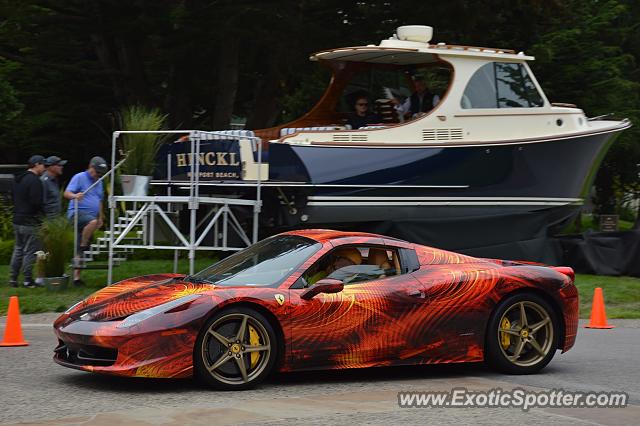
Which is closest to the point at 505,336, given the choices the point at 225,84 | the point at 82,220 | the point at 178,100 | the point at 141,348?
the point at 141,348

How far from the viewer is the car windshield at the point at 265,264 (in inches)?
341

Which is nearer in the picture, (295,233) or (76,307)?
(76,307)

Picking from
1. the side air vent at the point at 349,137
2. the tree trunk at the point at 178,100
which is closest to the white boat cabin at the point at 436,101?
the side air vent at the point at 349,137

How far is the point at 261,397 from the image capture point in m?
8.03

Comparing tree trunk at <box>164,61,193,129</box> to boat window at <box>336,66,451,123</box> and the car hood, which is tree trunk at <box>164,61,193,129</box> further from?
the car hood

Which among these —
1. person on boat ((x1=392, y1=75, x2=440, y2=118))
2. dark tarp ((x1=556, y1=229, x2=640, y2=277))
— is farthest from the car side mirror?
dark tarp ((x1=556, y1=229, x2=640, y2=277))

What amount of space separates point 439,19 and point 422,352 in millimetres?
15267

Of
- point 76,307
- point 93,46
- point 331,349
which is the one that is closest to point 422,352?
Answer: point 331,349

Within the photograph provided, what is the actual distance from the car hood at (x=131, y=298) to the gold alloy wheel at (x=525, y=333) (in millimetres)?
2588

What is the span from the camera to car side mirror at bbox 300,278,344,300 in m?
8.32

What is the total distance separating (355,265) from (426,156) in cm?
791

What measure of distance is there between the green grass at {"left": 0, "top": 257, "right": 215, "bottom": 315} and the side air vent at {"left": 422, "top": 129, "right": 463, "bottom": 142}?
14.8ft

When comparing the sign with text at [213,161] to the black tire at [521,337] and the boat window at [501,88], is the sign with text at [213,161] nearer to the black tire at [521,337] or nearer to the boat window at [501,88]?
the boat window at [501,88]

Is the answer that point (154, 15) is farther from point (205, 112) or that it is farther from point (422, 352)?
point (422, 352)
